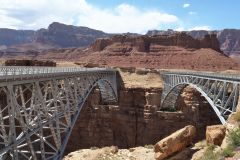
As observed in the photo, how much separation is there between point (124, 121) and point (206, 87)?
98.5 feet

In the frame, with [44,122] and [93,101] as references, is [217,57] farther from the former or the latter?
[44,122]

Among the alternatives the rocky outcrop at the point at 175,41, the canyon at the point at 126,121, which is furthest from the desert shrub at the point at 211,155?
the rocky outcrop at the point at 175,41

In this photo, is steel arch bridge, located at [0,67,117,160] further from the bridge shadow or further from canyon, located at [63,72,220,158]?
canyon, located at [63,72,220,158]

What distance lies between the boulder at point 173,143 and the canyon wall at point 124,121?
3964 cm

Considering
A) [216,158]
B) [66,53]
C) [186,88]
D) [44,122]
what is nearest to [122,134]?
[186,88]

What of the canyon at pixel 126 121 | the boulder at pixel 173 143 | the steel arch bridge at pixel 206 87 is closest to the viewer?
the boulder at pixel 173 143

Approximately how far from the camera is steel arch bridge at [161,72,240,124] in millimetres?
31375

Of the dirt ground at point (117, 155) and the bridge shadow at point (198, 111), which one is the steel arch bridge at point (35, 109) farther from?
the bridge shadow at point (198, 111)

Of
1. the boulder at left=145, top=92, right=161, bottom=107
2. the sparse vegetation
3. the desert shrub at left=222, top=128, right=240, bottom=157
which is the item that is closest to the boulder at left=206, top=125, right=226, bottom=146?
the desert shrub at left=222, top=128, right=240, bottom=157

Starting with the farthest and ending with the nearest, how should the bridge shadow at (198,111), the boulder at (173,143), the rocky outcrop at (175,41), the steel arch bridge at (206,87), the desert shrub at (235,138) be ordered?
the rocky outcrop at (175,41), the bridge shadow at (198,111), the steel arch bridge at (206,87), the boulder at (173,143), the desert shrub at (235,138)

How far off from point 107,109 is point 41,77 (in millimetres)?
42297

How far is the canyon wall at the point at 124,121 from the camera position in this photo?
65.5 meters

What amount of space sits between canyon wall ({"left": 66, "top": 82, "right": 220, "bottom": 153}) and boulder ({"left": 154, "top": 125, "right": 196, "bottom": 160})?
130 feet

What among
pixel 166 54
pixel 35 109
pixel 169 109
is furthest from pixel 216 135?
pixel 166 54
